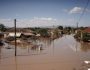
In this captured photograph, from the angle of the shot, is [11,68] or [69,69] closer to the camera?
[69,69]

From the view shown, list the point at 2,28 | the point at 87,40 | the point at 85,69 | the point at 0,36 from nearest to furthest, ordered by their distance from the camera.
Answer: the point at 85,69
the point at 87,40
the point at 0,36
the point at 2,28

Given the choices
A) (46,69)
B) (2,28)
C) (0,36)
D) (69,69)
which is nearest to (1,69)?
(46,69)

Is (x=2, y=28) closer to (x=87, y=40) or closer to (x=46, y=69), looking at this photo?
(x=87, y=40)

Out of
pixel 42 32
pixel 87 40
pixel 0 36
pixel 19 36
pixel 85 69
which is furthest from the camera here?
pixel 42 32

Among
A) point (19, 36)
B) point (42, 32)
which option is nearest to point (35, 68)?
point (19, 36)

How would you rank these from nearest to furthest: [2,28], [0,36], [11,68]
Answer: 1. [11,68]
2. [0,36]
3. [2,28]

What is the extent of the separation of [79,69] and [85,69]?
62cm

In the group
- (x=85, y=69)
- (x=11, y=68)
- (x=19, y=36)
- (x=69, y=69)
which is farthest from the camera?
(x=19, y=36)

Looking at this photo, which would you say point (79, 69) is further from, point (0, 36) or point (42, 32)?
point (42, 32)

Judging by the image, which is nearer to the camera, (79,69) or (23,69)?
(79,69)

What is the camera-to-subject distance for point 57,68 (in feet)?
44.9

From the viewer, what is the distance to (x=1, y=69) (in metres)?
13.4

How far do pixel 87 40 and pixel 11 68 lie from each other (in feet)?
71.0

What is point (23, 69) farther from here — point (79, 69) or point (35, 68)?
point (79, 69)
